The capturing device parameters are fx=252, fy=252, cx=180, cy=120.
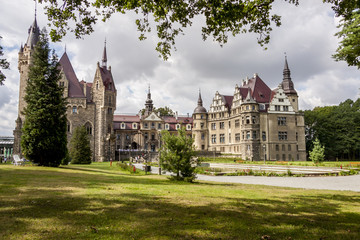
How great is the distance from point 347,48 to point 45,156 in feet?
94.8

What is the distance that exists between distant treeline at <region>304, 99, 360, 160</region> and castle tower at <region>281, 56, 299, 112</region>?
14.8m

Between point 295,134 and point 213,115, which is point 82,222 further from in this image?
point 213,115

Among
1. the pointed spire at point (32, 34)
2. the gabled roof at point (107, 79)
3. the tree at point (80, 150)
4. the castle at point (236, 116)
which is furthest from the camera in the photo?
the gabled roof at point (107, 79)

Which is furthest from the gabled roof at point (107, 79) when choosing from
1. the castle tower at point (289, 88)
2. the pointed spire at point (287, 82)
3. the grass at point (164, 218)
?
the grass at point (164, 218)

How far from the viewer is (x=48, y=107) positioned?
2531cm

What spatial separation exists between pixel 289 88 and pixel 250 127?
1515 centimetres

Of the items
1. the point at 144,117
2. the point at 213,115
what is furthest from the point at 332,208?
the point at 144,117

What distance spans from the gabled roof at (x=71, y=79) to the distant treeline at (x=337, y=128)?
59174mm

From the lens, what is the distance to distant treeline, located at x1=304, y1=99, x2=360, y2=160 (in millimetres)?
65613

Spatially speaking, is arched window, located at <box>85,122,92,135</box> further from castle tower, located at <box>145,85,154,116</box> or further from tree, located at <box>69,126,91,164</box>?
castle tower, located at <box>145,85,154,116</box>

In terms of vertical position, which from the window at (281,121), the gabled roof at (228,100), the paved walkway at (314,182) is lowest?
the paved walkway at (314,182)

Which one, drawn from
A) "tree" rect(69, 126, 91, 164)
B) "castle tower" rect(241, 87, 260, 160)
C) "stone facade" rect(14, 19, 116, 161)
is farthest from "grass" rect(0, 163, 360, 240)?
"stone facade" rect(14, 19, 116, 161)

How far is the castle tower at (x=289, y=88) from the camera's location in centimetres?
5956

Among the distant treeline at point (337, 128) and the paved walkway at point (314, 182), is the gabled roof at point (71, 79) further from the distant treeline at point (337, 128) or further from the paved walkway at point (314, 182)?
the distant treeline at point (337, 128)
